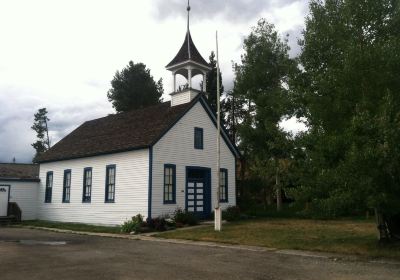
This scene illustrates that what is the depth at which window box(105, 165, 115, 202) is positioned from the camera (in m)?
25.0

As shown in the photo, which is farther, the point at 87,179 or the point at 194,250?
the point at 87,179

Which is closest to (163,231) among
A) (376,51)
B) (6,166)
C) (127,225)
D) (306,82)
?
(127,225)

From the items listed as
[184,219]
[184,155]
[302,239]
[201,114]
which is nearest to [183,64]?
[201,114]

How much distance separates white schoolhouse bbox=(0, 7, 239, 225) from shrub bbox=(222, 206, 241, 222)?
35.8 inches

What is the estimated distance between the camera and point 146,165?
23.2m

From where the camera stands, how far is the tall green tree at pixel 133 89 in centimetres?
5147

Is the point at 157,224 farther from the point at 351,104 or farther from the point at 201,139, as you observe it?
the point at 351,104

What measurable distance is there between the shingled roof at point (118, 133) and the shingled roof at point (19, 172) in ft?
5.63

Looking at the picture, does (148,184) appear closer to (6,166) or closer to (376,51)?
(376,51)

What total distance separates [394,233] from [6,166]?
2838cm

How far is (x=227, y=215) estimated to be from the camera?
25516 millimetres

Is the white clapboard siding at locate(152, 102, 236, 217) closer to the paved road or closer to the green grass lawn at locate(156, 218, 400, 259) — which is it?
the green grass lawn at locate(156, 218, 400, 259)

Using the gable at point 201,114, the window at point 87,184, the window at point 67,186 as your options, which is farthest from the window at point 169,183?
the window at point 67,186

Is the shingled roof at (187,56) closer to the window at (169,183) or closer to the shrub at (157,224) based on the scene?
the window at (169,183)
